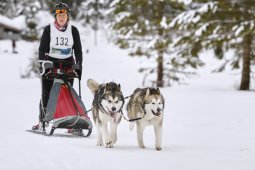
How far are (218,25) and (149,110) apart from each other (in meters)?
11.2

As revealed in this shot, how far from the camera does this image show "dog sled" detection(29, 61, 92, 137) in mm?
7645

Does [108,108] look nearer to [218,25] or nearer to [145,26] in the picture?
[218,25]

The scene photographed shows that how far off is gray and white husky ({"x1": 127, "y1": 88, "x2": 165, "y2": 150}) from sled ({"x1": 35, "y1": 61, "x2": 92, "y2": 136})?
104cm

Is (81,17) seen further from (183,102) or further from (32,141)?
(32,141)

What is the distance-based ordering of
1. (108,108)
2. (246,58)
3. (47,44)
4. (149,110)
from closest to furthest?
(108,108) < (149,110) < (47,44) < (246,58)

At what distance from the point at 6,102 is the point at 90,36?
57443 millimetres

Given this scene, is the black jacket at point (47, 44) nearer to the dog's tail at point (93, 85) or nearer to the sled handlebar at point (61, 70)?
the sled handlebar at point (61, 70)

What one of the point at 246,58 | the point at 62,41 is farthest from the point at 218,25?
the point at 62,41

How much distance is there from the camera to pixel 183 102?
1568 centimetres

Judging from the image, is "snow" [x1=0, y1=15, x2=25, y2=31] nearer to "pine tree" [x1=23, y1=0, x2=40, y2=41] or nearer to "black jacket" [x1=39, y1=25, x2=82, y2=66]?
"pine tree" [x1=23, y1=0, x2=40, y2=41]

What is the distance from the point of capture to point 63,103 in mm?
7828

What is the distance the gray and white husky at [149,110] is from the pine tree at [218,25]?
33.1 feet

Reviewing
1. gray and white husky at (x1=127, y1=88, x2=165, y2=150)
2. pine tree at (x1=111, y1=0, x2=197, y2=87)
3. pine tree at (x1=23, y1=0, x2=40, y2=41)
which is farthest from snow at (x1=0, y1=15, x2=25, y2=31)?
gray and white husky at (x1=127, y1=88, x2=165, y2=150)

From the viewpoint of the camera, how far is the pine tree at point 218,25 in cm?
1697
